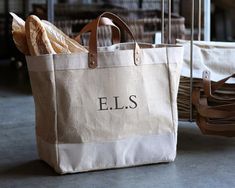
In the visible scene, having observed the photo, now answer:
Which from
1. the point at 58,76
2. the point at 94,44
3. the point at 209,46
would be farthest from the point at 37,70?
the point at 209,46

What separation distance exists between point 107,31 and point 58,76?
1.52 meters

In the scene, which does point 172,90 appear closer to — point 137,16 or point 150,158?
point 150,158

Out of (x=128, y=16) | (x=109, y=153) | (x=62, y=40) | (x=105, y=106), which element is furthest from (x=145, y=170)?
(x=128, y=16)

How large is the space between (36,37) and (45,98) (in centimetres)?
17

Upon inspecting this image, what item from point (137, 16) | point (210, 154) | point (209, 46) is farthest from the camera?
point (137, 16)

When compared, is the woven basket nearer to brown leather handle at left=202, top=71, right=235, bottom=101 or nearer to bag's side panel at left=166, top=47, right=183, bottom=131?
brown leather handle at left=202, top=71, right=235, bottom=101

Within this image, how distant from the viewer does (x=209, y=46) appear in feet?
6.35

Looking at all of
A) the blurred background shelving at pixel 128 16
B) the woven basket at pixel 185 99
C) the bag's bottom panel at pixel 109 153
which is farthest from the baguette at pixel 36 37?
the blurred background shelving at pixel 128 16

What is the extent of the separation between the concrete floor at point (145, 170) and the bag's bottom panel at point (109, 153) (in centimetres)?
2

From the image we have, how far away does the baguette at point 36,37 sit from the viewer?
1453 mm

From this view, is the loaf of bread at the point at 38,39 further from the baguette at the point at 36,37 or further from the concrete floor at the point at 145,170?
the concrete floor at the point at 145,170

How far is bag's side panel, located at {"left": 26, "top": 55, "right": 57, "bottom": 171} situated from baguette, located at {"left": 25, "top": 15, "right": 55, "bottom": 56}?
30mm

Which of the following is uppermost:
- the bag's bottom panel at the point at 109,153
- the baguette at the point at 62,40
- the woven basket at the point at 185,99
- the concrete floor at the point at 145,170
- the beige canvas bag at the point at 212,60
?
the baguette at the point at 62,40

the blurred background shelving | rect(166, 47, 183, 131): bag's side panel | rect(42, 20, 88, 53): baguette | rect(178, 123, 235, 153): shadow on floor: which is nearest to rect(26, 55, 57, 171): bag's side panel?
rect(42, 20, 88, 53): baguette
